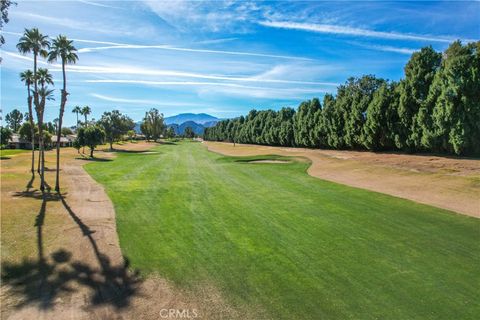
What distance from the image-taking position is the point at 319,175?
3275 cm

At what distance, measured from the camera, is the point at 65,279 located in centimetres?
954

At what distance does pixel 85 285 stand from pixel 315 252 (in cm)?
731

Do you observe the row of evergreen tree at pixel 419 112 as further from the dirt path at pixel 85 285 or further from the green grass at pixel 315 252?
the dirt path at pixel 85 285

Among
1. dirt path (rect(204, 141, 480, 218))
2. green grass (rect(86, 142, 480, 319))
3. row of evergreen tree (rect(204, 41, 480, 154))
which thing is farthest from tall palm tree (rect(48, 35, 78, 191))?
row of evergreen tree (rect(204, 41, 480, 154))

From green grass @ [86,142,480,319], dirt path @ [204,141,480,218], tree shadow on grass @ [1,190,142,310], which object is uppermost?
dirt path @ [204,141,480,218]

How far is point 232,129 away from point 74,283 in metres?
→ 141

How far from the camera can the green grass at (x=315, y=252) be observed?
8250 millimetres

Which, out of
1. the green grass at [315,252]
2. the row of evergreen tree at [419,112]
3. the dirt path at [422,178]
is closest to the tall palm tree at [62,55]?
the green grass at [315,252]

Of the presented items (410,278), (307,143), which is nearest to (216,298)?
(410,278)

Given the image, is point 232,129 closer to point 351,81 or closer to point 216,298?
point 351,81

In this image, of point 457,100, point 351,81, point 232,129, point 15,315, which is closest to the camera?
point 15,315

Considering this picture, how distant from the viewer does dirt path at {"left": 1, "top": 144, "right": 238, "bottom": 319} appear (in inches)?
309

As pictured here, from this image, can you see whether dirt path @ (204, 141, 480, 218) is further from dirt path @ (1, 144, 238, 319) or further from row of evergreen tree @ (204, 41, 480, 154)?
dirt path @ (1, 144, 238, 319)

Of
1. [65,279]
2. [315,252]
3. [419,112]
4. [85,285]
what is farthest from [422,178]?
[65,279]
